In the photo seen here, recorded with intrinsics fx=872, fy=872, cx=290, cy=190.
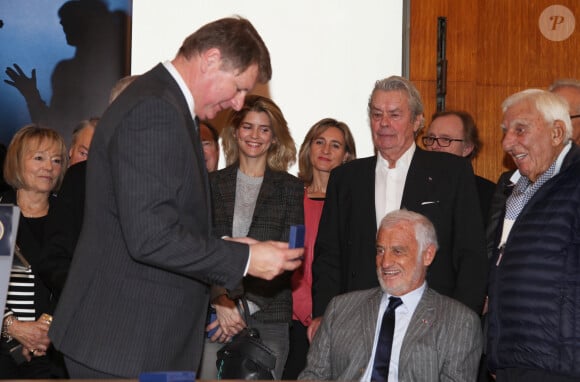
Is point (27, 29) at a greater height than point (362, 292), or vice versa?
point (27, 29)

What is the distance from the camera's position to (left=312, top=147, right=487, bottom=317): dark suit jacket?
3908mm

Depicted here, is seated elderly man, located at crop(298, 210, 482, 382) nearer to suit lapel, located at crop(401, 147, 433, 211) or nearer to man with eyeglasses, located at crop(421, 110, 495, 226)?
suit lapel, located at crop(401, 147, 433, 211)

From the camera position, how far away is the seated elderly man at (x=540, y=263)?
3334mm

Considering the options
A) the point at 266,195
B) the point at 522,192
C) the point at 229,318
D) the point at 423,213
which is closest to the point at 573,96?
the point at 522,192

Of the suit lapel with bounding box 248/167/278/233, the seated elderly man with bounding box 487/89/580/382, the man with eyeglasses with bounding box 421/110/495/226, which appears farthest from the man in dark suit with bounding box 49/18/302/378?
the man with eyeglasses with bounding box 421/110/495/226

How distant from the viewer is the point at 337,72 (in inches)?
224

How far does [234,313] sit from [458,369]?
1.15m

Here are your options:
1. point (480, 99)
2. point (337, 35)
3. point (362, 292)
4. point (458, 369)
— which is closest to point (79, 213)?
point (362, 292)

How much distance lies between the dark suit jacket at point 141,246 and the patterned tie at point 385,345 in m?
1.20

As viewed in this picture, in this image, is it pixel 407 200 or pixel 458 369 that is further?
pixel 407 200

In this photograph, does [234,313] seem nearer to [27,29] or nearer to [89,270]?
[89,270]

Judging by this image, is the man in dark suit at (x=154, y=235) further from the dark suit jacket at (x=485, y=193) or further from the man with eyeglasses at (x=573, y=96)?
the man with eyeglasses at (x=573, y=96)

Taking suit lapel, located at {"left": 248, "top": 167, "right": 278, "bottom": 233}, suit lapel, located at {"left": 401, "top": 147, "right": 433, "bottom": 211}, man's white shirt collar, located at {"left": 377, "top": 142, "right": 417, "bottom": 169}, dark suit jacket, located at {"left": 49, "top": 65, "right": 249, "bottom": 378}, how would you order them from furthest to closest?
1. suit lapel, located at {"left": 248, "top": 167, "right": 278, "bottom": 233}
2. man's white shirt collar, located at {"left": 377, "top": 142, "right": 417, "bottom": 169}
3. suit lapel, located at {"left": 401, "top": 147, "right": 433, "bottom": 211}
4. dark suit jacket, located at {"left": 49, "top": 65, "right": 249, "bottom": 378}

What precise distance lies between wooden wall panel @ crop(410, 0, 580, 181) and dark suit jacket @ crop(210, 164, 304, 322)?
5.44 ft
